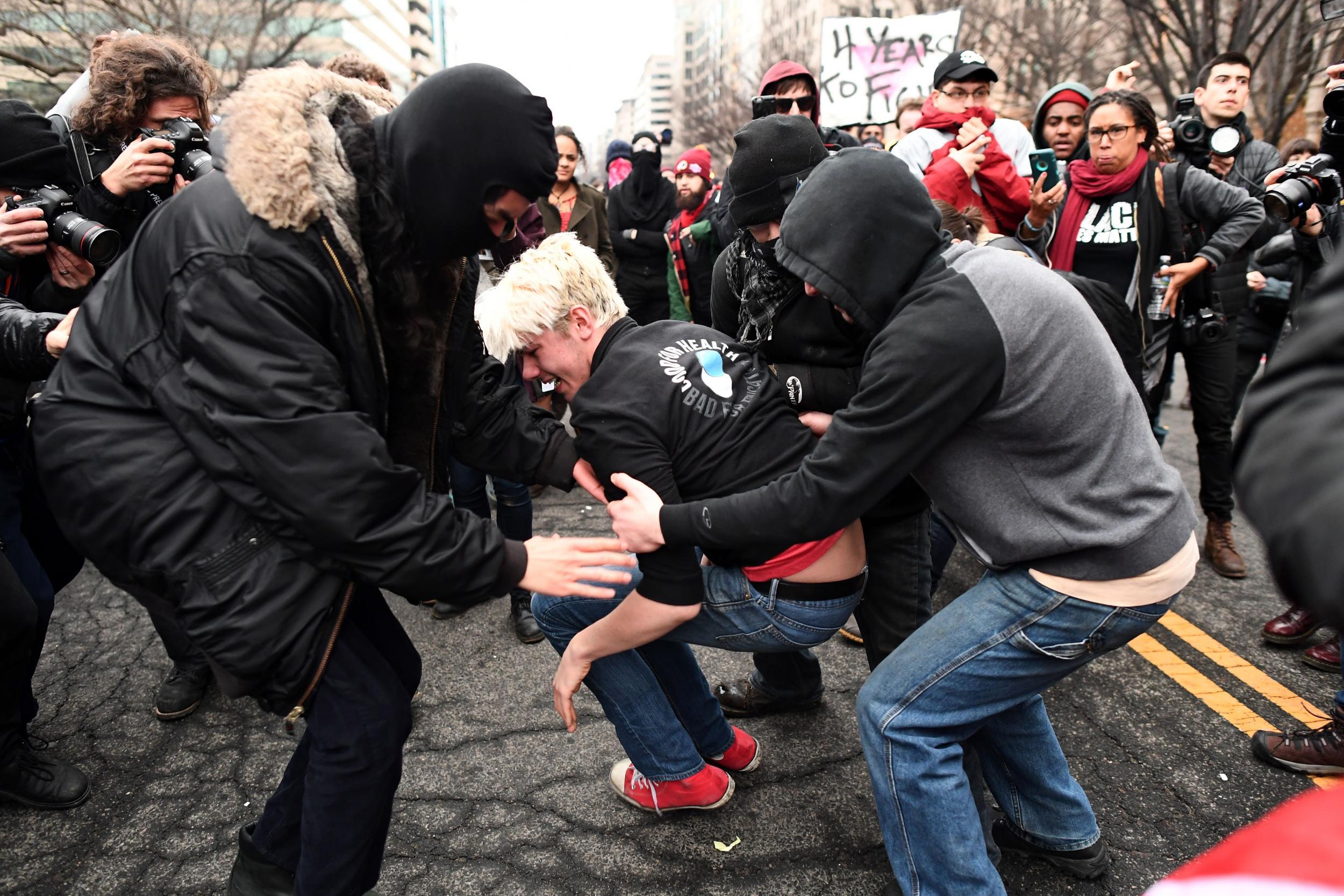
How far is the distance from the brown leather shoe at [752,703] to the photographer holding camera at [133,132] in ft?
8.13

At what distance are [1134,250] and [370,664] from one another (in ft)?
11.7

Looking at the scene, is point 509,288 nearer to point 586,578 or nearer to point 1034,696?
point 586,578

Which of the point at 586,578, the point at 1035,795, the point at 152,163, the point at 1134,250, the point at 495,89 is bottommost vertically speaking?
the point at 1035,795

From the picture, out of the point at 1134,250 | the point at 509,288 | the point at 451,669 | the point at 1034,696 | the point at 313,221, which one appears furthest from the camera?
the point at 1134,250

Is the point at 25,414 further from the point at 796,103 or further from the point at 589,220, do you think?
the point at 589,220

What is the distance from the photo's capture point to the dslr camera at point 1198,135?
4328mm

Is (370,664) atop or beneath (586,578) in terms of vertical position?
beneath

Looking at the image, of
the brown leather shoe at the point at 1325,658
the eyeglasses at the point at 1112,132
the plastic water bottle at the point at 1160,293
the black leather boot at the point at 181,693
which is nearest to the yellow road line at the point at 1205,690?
the brown leather shoe at the point at 1325,658

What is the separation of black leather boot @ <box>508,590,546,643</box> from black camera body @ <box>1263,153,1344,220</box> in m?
3.20

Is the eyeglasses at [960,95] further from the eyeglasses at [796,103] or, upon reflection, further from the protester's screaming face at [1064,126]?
the protester's screaming face at [1064,126]

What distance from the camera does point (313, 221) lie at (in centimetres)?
156

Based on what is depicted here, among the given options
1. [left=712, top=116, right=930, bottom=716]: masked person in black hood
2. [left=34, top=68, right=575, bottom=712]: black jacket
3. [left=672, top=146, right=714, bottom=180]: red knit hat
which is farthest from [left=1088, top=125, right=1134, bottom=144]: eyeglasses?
[left=672, top=146, right=714, bottom=180]: red knit hat

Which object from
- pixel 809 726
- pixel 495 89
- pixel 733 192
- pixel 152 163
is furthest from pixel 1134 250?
pixel 152 163

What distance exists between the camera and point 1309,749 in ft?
8.45
